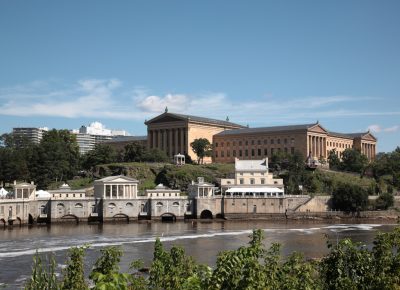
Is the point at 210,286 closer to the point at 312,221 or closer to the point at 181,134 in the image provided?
the point at 312,221

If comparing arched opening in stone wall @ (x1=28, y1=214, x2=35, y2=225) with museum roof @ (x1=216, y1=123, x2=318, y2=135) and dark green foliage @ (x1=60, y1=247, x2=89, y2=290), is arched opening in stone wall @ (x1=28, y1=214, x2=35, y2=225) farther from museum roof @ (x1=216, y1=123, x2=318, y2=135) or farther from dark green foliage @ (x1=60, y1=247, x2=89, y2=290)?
museum roof @ (x1=216, y1=123, x2=318, y2=135)

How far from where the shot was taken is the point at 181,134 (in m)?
176

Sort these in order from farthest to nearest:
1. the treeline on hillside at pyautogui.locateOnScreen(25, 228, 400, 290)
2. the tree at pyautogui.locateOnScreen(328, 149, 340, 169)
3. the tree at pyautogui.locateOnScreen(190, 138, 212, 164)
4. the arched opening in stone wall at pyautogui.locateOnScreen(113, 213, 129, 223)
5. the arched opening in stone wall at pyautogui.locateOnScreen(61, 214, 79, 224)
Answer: the tree at pyautogui.locateOnScreen(328, 149, 340, 169) < the tree at pyautogui.locateOnScreen(190, 138, 212, 164) < the arched opening in stone wall at pyautogui.locateOnScreen(113, 213, 129, 223) < the arched opening in stone wall at pyautogui.locateOnScreen(61, 214, 79, 224) < the treeline on hillside at pyautogui.locateOnScreen(25, 228, 400, 290)

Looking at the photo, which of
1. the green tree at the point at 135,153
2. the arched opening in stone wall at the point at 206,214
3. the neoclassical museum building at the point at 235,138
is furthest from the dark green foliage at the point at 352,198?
the green tree at the point at 135,153

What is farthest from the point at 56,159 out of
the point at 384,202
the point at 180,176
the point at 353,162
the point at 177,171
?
the point at 353,162

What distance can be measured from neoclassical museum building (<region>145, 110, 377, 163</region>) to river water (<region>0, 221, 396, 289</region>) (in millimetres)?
63879

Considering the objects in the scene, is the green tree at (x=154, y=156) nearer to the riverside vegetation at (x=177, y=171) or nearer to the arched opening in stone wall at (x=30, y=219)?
the riverside vegetation at (x=177, y=171)

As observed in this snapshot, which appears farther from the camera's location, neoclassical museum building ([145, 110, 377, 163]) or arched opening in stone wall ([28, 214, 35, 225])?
neoclassical museum building ([145, 110, 377, 163])

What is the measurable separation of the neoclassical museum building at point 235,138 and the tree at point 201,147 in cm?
551

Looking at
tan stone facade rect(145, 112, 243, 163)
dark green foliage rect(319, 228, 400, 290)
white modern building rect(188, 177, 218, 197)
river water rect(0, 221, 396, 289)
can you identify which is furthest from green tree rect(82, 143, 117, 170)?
dark green foliage rect(319, 228, 400, 290)

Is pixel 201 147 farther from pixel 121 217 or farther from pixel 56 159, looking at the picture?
pixel 121 217

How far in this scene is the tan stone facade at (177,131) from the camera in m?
174

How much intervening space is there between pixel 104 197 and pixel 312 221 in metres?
40.2

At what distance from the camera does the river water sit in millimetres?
62156
